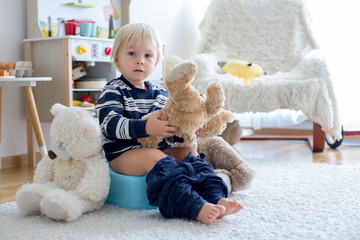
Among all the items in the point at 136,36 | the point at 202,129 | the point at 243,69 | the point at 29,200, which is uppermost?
the point at 136,36

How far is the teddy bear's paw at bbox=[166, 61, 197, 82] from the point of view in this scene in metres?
1.09

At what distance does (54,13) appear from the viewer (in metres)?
2.27

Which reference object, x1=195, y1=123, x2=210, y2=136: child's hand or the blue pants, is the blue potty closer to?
the blue pants

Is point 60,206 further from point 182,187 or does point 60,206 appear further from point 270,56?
point 270,56

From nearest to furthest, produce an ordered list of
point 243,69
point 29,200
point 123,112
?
point 29,200 < point 123,112 < point 243,69

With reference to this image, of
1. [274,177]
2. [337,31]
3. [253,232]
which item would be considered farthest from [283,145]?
[253,232]

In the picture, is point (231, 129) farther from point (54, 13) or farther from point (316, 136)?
point (54, 13)

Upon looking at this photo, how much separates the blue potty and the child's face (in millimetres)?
299

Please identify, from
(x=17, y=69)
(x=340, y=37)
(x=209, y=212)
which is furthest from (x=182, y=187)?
(x=340, y=37)

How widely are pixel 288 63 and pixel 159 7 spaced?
929 millimetres

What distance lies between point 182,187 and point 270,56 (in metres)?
1.70

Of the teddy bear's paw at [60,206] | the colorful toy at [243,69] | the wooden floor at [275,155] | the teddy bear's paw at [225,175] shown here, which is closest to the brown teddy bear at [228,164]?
the teddy bear's paw at [225,175]

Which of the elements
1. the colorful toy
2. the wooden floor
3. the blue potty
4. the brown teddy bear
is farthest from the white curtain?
the blue potty

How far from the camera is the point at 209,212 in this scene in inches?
41.8
